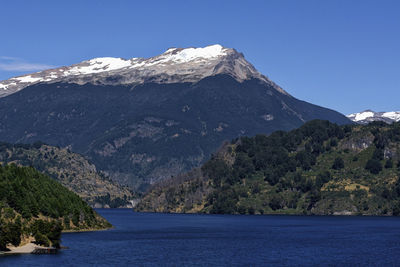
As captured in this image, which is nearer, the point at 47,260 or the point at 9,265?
the point at 9,265

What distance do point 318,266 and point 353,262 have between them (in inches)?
556

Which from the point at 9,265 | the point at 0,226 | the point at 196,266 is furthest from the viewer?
the point at 0,226

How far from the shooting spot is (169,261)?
615 feet

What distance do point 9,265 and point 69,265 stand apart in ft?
47.7

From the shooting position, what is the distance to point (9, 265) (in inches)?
6496

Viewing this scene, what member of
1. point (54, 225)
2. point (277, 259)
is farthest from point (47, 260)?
point (277, 259)

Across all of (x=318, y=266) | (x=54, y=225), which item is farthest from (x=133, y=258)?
(x=318, y=266)

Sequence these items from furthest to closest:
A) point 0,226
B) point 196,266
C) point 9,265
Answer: point 0,226, point 196,266, point 9,265

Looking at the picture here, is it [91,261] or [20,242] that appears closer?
[91,261]

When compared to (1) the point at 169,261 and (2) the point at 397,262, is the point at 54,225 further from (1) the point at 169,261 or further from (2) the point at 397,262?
(2) the point at 397,262

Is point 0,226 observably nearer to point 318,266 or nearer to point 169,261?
point 169,261

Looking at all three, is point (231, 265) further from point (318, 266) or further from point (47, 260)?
point (47, 260)

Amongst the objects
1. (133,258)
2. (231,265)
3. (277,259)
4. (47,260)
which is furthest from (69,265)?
(277,259)

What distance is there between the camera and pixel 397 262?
18738 centimetres
